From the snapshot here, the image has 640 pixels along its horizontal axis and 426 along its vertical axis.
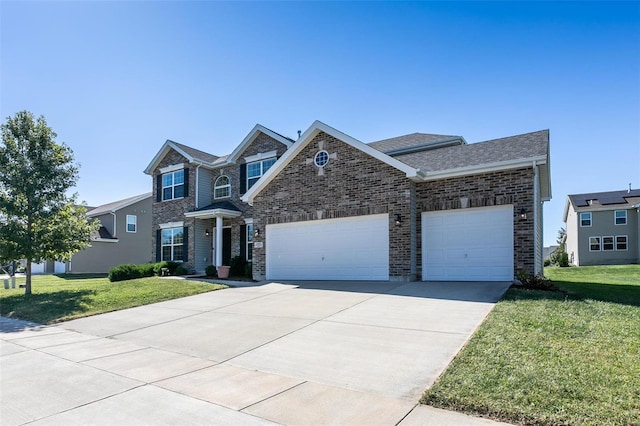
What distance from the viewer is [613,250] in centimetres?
3288

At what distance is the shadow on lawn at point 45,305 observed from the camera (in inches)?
425

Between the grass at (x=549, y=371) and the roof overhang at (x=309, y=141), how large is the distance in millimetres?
6385

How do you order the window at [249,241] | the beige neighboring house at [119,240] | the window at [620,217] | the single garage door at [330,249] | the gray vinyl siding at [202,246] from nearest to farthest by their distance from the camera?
the single garage door at [330,249] → the window at [249,241] → the gray vinyl siding at [202,246] → the beige neighboring house at [119,240] → the window at [620,217]

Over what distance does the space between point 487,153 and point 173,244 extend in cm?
1735

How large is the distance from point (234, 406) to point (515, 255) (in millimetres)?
9885

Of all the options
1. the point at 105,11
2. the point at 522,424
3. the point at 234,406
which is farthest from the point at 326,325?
the point at 105,11

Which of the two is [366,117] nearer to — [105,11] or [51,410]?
[105,11]

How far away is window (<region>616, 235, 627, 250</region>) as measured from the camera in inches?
1281

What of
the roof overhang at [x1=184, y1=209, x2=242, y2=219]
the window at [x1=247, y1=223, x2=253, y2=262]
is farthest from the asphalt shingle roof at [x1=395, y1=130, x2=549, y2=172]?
the roof overhang at [x1=184, y1=209, x2=242, y2=219]

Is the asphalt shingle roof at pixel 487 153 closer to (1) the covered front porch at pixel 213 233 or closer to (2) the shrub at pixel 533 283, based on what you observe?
(2) the shrub at pixel 533 283

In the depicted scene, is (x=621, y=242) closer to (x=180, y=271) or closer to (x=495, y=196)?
(x=495, y=196)

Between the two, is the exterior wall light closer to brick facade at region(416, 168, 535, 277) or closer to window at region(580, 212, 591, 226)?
brick facade at region(416, 168, 535, 277)

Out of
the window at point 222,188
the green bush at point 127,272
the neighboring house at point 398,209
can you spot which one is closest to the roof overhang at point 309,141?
the neighboring house at point 398,209

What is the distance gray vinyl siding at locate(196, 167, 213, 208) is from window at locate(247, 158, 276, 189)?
3174mm
